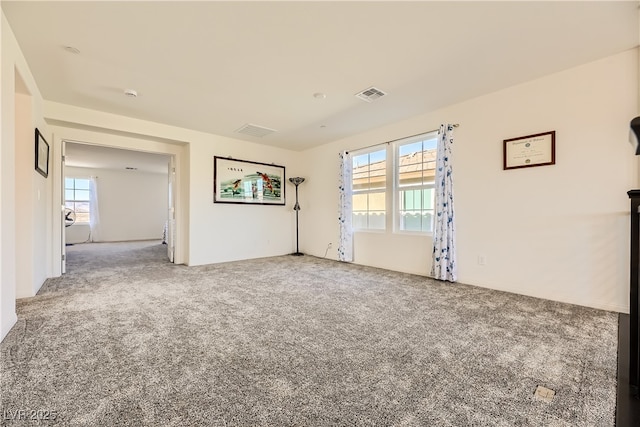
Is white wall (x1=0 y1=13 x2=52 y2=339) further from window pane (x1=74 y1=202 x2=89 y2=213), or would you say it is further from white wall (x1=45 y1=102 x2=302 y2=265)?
window pane (x1=74 y1=202 x2=89 y2=213)

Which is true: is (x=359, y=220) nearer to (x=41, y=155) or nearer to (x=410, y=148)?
(x=410, y=148)

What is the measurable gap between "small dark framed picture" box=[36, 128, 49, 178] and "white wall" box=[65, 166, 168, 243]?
5.99 m

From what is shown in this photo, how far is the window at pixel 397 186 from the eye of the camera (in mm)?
3998

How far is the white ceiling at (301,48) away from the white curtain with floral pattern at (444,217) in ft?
1.91

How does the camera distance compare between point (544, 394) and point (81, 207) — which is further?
point (81, 207)

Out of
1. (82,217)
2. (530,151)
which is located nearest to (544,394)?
(530,151)

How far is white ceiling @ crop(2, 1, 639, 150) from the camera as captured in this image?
1924 millimetres

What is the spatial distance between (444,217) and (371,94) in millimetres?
1827

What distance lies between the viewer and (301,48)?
235 centimetres

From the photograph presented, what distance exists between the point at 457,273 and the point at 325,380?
2.73 m

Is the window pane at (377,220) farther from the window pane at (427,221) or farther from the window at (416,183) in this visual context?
the window pane at (427,221)

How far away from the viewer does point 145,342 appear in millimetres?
1900

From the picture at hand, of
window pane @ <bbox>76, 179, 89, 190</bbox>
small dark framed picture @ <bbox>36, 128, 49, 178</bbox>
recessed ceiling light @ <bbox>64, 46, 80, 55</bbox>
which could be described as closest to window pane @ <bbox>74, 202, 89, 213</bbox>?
window pane @ <bbox>76, 179, 89, 190</bbox>

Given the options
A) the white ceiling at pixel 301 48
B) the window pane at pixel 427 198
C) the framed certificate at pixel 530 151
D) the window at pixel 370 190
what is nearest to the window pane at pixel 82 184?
the white ceiling at pixel 301 48
